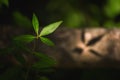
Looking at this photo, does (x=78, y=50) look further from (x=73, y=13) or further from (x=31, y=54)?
(x=73, y=13)

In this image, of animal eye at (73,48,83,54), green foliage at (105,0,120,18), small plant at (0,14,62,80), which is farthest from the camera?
green foliage at (105,0,120,18)

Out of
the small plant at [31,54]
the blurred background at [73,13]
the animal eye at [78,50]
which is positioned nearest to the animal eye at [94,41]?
the animal eye at [78,50]

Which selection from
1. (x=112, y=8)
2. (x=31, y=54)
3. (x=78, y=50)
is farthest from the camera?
(x=112, y=8)

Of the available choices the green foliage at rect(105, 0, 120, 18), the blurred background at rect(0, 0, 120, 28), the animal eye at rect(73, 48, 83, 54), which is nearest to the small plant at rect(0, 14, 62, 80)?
the animal eye at rect(73, 48, 83, 54)

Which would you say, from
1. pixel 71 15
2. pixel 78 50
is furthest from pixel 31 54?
pixel 71 15

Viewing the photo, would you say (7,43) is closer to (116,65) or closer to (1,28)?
(1,28)

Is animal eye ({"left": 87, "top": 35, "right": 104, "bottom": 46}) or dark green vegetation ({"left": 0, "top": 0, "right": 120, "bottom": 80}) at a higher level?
dark green vegetation ({"left": 0, "top": 0, "right": 120, "bottom": 80})

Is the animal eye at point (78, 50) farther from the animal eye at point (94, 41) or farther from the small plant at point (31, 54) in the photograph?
the small plant at point (31, 54)

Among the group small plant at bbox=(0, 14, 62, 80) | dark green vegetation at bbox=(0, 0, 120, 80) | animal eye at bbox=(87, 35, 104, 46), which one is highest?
dark green vegetation at bbox=(0, 0, 120, 80)

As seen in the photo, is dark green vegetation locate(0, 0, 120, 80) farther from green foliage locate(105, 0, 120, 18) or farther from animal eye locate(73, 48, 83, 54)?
animal eye locate(73, 48, 83, 54)
